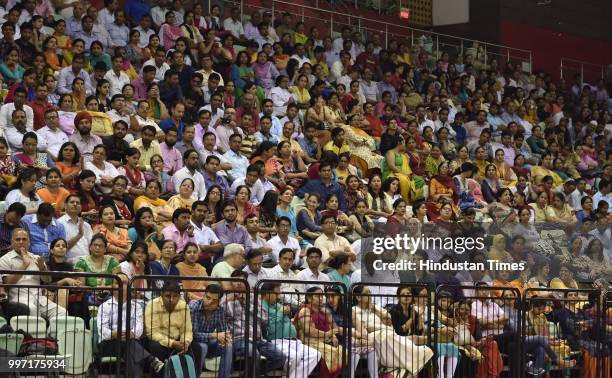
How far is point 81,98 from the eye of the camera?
14164 mm

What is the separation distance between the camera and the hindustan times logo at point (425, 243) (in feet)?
41.3

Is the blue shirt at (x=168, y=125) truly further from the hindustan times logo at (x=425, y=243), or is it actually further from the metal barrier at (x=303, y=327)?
the metal barrier at (x=303, y=327)

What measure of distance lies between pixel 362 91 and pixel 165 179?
6.06 meters

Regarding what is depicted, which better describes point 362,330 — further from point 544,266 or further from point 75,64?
point 75,64

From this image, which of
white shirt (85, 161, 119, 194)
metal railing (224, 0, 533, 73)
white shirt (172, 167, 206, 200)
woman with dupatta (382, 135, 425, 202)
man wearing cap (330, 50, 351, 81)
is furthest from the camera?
metal railing (224, 0, 533, 73)

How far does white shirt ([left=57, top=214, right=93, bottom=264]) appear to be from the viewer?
10.9m

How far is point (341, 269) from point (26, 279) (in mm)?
3664

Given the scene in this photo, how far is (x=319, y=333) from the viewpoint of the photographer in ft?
32.0

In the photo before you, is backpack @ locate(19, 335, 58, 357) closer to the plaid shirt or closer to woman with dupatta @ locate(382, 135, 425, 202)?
the plaid shirt

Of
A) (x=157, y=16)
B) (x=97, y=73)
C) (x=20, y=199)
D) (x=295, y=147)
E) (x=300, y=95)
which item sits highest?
(x=157, y=16)

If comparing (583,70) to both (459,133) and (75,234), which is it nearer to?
(459,133)

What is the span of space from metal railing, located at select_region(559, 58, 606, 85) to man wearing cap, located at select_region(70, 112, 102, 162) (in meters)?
13.8

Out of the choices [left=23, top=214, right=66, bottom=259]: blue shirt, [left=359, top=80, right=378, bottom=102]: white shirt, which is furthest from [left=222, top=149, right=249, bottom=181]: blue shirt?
[left=359, top=80, right=378, bottom=102]: white shirt

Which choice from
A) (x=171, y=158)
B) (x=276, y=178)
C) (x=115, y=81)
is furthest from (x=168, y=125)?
(x=276, y=178)
